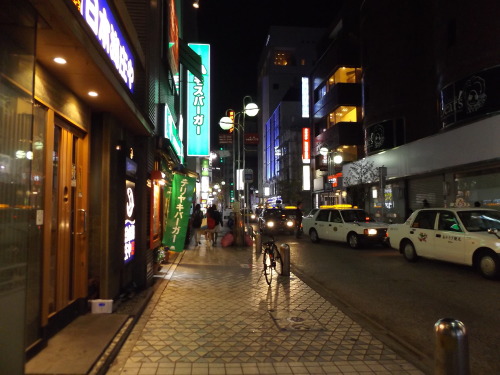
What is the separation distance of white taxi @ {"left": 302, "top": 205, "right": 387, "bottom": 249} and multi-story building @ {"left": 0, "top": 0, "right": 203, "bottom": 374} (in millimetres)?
9701

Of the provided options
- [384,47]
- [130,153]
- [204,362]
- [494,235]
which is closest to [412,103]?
[384,47]

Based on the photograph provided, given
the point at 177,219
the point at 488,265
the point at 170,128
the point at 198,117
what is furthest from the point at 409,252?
the point at 198,117

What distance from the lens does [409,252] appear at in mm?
12766

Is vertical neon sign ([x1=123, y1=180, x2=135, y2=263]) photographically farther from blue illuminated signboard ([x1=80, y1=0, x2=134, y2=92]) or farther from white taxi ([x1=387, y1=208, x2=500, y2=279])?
white taxi ([x1=387, y1=208, x2=500, y2=279])

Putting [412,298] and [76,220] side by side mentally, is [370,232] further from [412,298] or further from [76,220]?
[76,220]

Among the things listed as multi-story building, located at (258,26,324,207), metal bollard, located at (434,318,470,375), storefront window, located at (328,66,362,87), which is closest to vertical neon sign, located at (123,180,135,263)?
metal bollard, located at (434,318,470,375)

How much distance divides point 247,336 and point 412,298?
408 centimetres

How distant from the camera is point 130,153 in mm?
7766

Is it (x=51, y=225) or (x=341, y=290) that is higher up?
(x=51, y=225)

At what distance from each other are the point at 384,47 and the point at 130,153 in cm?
2625

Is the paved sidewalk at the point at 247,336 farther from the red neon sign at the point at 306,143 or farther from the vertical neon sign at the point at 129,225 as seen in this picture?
the red neon sign at the point at 306,143

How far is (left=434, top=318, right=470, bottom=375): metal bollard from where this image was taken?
333cm

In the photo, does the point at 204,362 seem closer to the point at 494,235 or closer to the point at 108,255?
the point at 108,255

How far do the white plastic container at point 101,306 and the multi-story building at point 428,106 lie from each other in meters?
15.7
